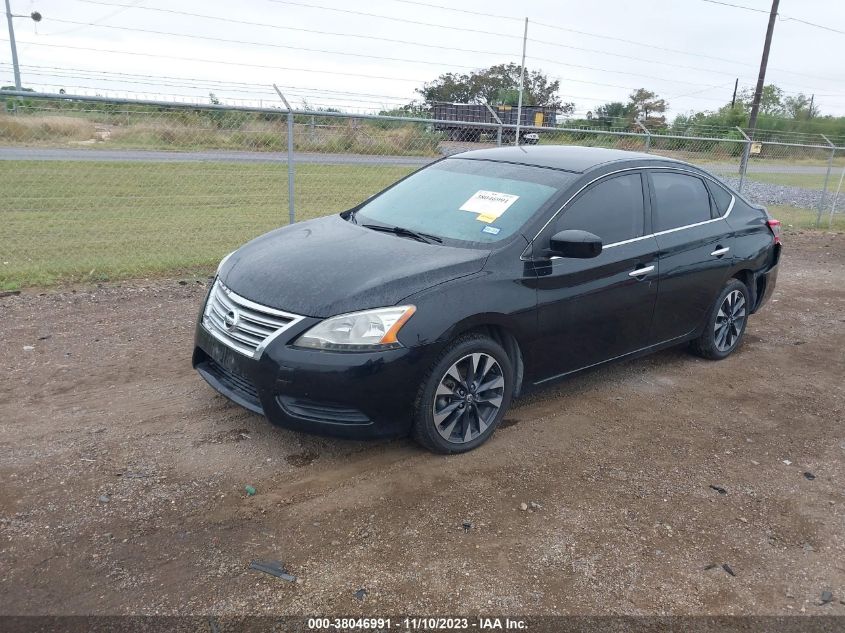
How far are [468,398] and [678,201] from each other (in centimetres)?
243

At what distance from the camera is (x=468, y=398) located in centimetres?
384

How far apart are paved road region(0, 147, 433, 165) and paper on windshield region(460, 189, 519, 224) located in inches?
191

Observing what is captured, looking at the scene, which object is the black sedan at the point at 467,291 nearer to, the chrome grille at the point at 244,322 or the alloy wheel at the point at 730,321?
the chrome grille at the point at 244,322

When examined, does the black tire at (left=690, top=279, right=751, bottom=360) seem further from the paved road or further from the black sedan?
the paved road

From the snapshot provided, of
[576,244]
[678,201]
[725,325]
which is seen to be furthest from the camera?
[725,325]

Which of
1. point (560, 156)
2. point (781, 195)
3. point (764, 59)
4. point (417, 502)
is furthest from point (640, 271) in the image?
point (764, 59)

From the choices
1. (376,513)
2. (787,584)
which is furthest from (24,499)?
(787,584)

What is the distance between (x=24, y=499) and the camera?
10.8ft

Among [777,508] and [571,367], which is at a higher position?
[571,367]

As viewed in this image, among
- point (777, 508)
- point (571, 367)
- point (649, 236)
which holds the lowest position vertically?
point (777, 508)

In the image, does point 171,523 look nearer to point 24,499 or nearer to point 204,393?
point 24,499

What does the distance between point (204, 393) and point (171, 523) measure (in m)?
1.47

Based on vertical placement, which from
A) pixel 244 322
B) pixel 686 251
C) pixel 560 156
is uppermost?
pixel 560 156

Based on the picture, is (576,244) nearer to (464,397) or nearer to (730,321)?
(464,397)
